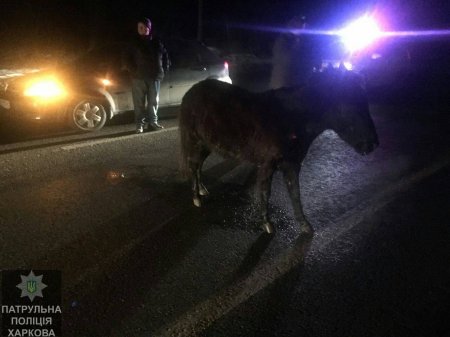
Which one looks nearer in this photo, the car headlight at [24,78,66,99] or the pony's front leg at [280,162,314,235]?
the pony's front leg at [280,162,314,235]

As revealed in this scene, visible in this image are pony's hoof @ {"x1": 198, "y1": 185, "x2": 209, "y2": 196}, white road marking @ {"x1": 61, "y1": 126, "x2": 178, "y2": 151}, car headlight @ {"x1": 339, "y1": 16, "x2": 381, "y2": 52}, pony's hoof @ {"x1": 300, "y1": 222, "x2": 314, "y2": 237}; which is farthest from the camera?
car headlight @ {"x1": 339, "y1": 16, "x2": 381, "y2": 52}

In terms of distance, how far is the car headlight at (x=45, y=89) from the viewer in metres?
7.71

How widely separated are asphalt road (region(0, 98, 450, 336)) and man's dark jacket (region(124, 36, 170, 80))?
1.84 m

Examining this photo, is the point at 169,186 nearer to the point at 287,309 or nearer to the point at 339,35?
the point at 287,309

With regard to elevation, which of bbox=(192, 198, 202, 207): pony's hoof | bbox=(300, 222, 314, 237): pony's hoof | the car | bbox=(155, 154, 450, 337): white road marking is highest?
the car

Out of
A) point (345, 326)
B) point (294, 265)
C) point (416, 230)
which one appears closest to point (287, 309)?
point (345, 326)

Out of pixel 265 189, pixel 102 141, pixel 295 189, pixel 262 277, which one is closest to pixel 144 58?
pixel 102 141

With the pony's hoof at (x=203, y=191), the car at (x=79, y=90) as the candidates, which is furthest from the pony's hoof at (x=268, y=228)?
the car at (x=79, y=90)

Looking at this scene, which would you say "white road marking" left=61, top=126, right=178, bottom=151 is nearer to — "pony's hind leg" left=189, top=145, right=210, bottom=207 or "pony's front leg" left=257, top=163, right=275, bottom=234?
"pony's hind leg" left=189, top=145, right=210, bottom=207

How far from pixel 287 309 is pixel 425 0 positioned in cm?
1602

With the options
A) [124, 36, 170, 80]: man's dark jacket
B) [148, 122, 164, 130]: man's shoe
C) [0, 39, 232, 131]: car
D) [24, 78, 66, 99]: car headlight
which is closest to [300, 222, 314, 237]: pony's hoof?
[124, 36, 170, 80]: man's dark jacket

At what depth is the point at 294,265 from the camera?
12.2 feet

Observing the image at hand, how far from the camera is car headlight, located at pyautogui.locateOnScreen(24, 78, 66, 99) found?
771 centimetres

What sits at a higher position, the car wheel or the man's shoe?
the car wheel
